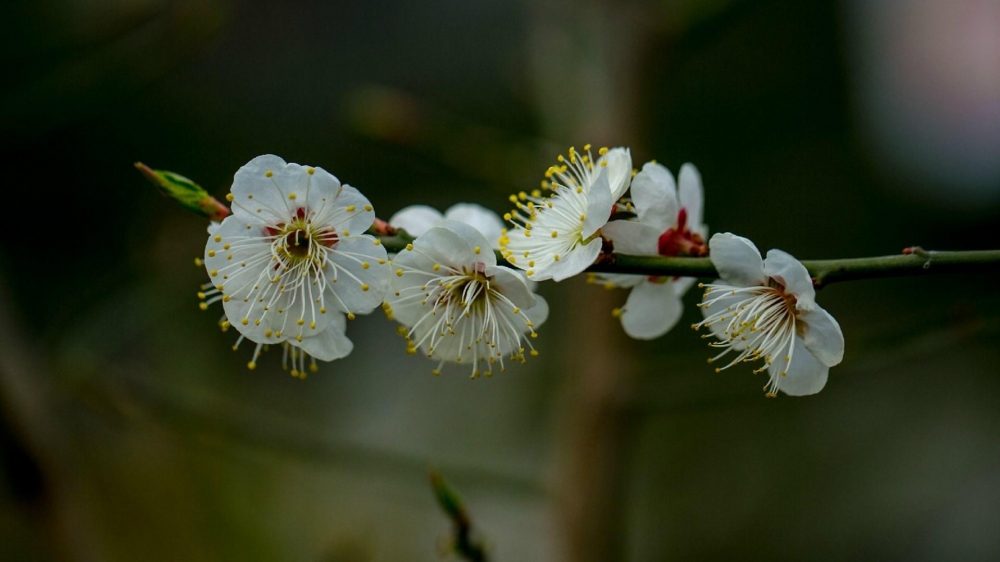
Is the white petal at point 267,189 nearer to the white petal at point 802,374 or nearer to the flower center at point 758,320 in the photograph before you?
the flower center at point 758,320

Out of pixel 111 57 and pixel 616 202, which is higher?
pixel 111 57

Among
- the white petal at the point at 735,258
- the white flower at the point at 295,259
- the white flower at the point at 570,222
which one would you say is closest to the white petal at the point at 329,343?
the white flower at the point at 295,259

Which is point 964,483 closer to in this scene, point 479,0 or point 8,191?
point 479,0

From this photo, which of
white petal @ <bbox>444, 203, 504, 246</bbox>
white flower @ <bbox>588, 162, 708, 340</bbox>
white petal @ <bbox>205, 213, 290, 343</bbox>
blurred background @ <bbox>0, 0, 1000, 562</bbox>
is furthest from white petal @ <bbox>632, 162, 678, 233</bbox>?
blurred background @ <bbox>0, 0, 1000, 562</bbox>

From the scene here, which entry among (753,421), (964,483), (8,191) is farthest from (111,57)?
(964,483)

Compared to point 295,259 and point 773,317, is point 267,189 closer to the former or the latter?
point 295,259

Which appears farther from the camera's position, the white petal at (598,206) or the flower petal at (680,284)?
the flower petal at (680,284)

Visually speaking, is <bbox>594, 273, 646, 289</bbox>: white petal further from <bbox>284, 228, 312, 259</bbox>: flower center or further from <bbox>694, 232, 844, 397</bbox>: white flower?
<bbox>284, 228, 312, 259</bbox>: flower center

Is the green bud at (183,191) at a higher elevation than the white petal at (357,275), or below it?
higher
